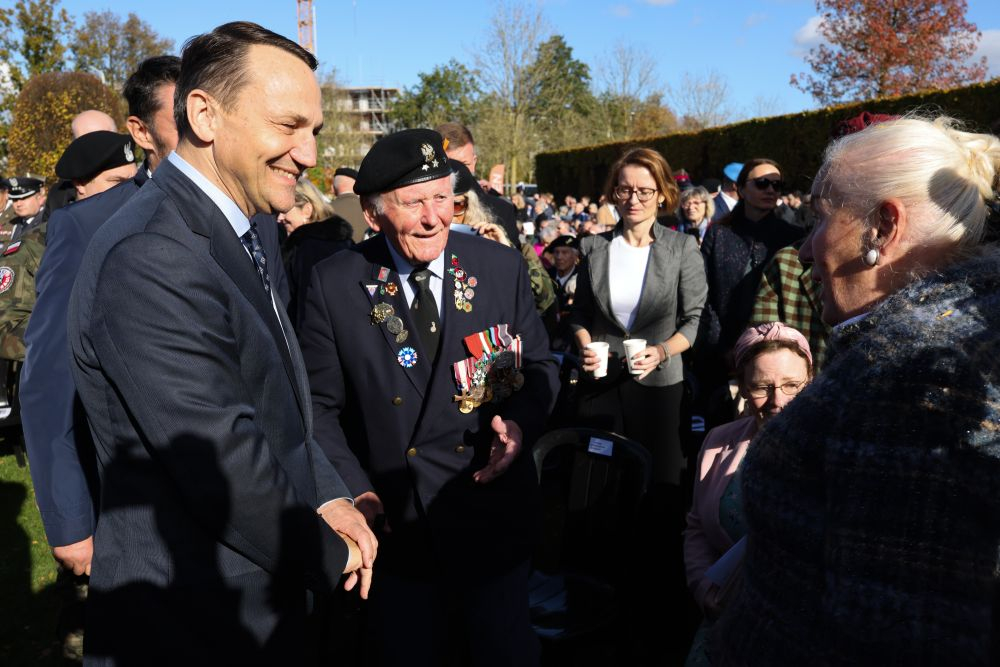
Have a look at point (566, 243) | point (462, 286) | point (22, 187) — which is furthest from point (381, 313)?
point (22, 187)

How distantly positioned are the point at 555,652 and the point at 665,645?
0.92m

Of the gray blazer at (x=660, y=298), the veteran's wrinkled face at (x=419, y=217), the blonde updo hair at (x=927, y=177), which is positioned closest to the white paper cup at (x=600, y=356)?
the gray blazer at (x=660, y=298)

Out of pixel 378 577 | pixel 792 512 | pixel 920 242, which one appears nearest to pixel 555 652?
pixel 378 577

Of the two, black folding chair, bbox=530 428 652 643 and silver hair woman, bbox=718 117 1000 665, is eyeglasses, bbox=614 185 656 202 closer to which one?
black folding chair, bbox=530 428 652 643

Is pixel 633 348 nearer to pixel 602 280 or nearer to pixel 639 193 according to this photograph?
pixel 602 280

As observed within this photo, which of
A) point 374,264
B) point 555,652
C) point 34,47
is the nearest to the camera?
point 374,264

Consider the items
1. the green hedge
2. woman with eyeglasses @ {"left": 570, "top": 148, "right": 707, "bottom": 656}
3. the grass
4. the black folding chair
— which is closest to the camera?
the black folding chair

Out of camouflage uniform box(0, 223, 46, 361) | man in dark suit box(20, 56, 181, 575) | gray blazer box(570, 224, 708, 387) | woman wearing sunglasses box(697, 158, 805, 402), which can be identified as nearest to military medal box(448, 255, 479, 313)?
man in dark suit box(20, 56, 181, 575)

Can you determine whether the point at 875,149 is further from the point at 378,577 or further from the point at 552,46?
the point at 552,46

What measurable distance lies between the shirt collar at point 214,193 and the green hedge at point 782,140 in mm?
10394

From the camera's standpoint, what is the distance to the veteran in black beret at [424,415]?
243 centimetres

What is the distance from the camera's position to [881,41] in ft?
90.2

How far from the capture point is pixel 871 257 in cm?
145

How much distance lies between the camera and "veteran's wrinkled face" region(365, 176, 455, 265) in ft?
7.99
